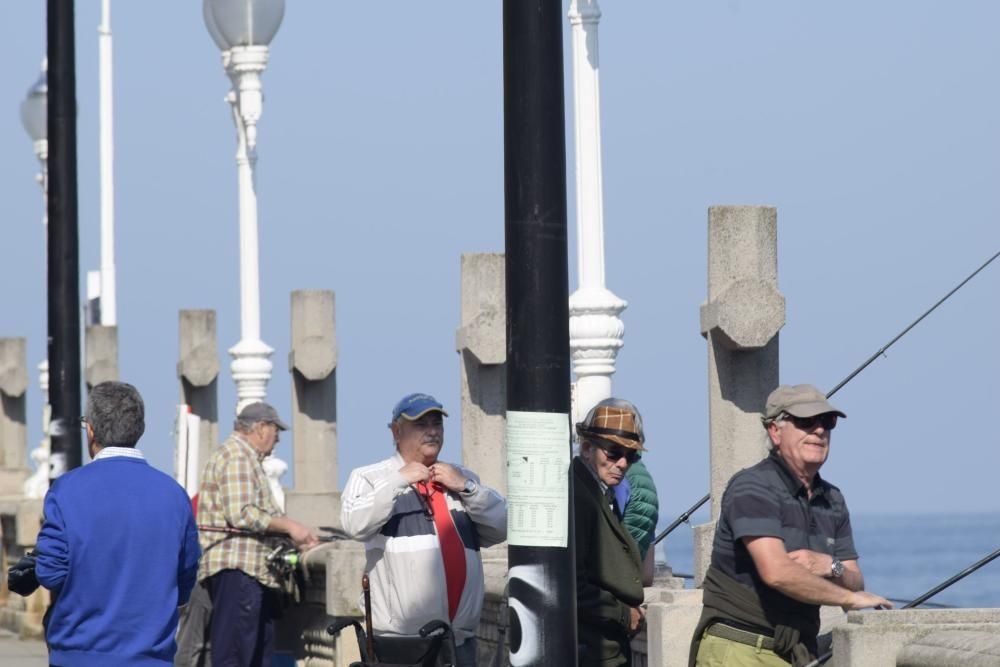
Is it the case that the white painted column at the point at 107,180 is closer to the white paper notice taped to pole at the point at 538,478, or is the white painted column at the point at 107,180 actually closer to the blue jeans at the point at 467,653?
the blue jeans at the point at 467,653

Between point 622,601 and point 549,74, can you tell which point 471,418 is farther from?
point 549,74

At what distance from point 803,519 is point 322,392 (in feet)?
29.9

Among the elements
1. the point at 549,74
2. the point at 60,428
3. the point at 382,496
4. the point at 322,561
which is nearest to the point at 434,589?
the point at 382,496

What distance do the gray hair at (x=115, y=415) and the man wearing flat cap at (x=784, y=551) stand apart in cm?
199

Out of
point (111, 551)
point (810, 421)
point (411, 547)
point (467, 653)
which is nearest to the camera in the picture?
point (810, 421)

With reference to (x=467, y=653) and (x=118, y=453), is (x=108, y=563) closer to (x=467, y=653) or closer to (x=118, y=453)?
(x=118, y=453)

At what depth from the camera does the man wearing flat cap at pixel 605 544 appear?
751 centimetres

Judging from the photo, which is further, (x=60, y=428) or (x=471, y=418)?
(x=60, y=428)

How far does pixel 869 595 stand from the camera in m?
6.94

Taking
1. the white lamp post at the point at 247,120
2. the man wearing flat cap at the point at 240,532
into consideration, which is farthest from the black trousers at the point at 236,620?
the white lamp post at the point at 247,120

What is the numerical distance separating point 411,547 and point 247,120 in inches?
430

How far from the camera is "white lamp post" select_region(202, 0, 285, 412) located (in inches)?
715

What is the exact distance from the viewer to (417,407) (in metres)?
8.63

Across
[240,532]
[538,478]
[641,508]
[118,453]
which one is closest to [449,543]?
[641,508]
